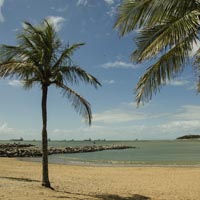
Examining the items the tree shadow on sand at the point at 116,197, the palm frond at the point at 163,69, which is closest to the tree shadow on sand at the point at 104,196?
the tree shadow on sand at the point at 116,197

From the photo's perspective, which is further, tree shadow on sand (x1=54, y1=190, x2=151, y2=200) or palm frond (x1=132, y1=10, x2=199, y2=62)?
tree shadow on sand (x1=54, y1=190, x2=151, y2=200)

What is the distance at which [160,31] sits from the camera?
8156 millimetres

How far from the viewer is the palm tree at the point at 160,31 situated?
24.6 ft

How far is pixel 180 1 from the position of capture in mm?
7688

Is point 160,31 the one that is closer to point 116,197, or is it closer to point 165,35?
point 165,35

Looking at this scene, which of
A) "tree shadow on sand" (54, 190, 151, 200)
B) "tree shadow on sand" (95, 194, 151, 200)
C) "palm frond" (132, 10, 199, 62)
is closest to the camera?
"palm frond" (132, 10, 199, 62)

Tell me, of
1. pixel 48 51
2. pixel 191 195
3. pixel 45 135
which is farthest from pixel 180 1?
pixel 191 195

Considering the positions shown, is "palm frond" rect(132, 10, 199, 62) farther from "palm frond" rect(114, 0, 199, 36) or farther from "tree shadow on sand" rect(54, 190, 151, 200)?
"tree shadow on sand" rect(54, 190, 151, 200)

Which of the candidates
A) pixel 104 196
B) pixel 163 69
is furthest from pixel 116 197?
pixel 163 69

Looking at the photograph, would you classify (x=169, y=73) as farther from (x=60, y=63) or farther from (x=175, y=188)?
(x=175, y=188)

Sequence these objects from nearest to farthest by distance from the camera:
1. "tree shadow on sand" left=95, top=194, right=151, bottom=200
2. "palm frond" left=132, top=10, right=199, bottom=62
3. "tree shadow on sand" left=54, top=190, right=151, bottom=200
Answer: "palm frond" left=132, top=10, right=199, bottom=62 < "tree shadow on sand" left=54, top=190, right=151, bottom=200 < "tree shadow on sand" left=95, top=194, right=151, bottom=200

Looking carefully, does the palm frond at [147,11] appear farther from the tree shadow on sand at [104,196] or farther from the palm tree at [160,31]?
the tree shadow on sand at [104,196]

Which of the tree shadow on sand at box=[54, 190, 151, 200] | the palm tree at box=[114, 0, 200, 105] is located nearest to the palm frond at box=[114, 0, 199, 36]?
the palm tree at box=[114, 0, 200, 105]

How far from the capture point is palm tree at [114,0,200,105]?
24.6 ft
